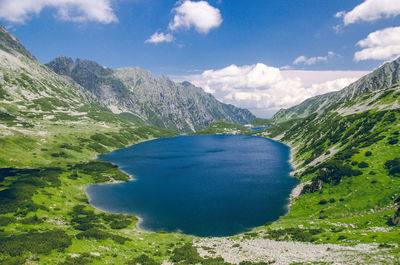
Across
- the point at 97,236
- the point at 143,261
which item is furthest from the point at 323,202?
the point at 97,236

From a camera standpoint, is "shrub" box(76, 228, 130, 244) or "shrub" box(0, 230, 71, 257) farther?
"shrub" box(76, 228, 130, 244)

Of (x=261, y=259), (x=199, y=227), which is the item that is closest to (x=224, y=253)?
(x=261, y=259)

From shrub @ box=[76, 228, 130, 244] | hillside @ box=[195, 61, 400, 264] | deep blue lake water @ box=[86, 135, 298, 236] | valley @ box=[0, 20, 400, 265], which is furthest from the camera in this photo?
deep blue lake water @ box=[86, 135, 298, 236]

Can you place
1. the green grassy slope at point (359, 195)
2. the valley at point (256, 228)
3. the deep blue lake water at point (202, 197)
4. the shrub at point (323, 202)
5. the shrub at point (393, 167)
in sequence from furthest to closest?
the deep blue lake water at point (202, 197) < the shrub at point (323, 202) < the shrub at point (393, 167) < the green grassy slope at point (359, 195) < the valley at point (256, 228)

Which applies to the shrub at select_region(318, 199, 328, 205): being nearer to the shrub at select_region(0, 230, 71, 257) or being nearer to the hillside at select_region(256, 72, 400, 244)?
the hillside at select_region(256, 72, 400, 244)

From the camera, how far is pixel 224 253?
42062 millimetres

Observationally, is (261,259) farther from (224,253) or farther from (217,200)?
(217,200)

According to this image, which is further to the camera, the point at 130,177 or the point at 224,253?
the point at 130,177

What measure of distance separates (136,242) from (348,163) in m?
74.6

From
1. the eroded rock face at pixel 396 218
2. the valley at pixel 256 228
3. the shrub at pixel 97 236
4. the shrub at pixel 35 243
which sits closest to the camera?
the shrub at pixel 35 243

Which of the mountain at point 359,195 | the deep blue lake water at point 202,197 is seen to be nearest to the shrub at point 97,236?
the deep blue lake water at point 202,197

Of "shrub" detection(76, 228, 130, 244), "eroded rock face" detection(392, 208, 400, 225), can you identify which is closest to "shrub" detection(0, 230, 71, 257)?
"shrub" detection(76, 228, 130, 244)

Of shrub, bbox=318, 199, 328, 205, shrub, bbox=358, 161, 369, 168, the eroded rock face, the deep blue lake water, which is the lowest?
the deep blue lake water

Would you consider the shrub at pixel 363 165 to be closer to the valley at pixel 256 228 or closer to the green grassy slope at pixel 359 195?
the green grassy slope at pixel 359 195
